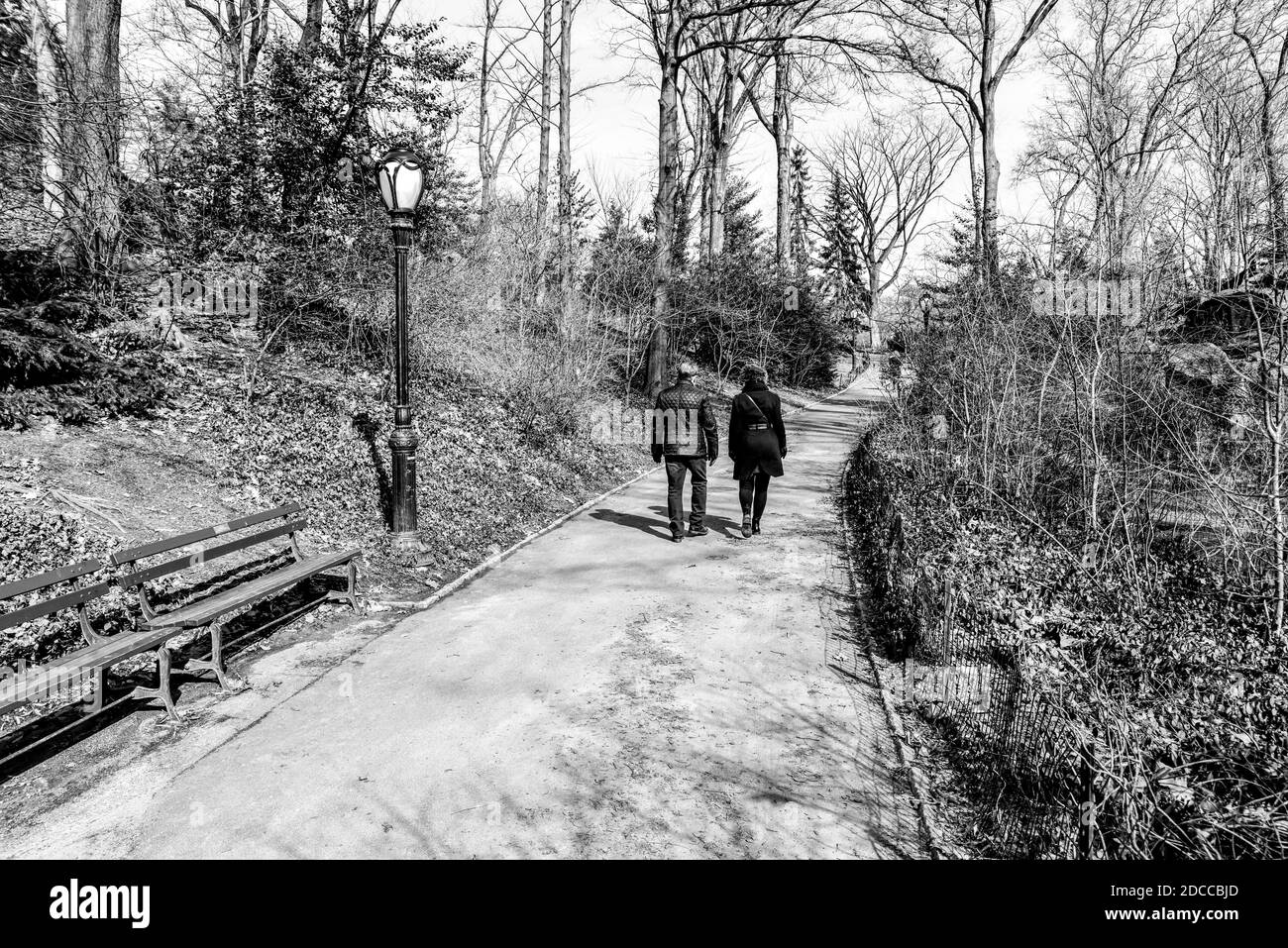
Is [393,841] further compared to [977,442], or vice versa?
[977,442]

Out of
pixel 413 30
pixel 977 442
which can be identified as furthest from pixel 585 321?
pixel 977 442

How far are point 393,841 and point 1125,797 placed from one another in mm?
2793

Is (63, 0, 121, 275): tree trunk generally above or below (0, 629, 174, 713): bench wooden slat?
above

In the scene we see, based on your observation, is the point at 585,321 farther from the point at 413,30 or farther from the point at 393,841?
the point at 393,841

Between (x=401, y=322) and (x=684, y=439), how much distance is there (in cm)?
316

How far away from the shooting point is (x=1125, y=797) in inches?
105

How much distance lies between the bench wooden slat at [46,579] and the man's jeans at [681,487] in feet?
17.3

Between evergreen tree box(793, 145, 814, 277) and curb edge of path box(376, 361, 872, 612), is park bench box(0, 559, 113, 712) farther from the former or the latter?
evergreen tree box(793, 145, 814, 277)

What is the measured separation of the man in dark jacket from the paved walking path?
1.70m

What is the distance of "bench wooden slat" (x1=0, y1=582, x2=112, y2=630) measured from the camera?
149 inches

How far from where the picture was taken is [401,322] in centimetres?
720

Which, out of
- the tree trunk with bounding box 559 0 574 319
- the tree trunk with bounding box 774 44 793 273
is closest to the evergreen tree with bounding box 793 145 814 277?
the tree trunk with bounding box 774 44 793 273

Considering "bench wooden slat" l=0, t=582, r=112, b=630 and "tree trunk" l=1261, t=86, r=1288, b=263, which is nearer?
"bench wooden slat" l=0, t=582, r=112, b=630

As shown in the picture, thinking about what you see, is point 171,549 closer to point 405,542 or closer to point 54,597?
point 54,597
